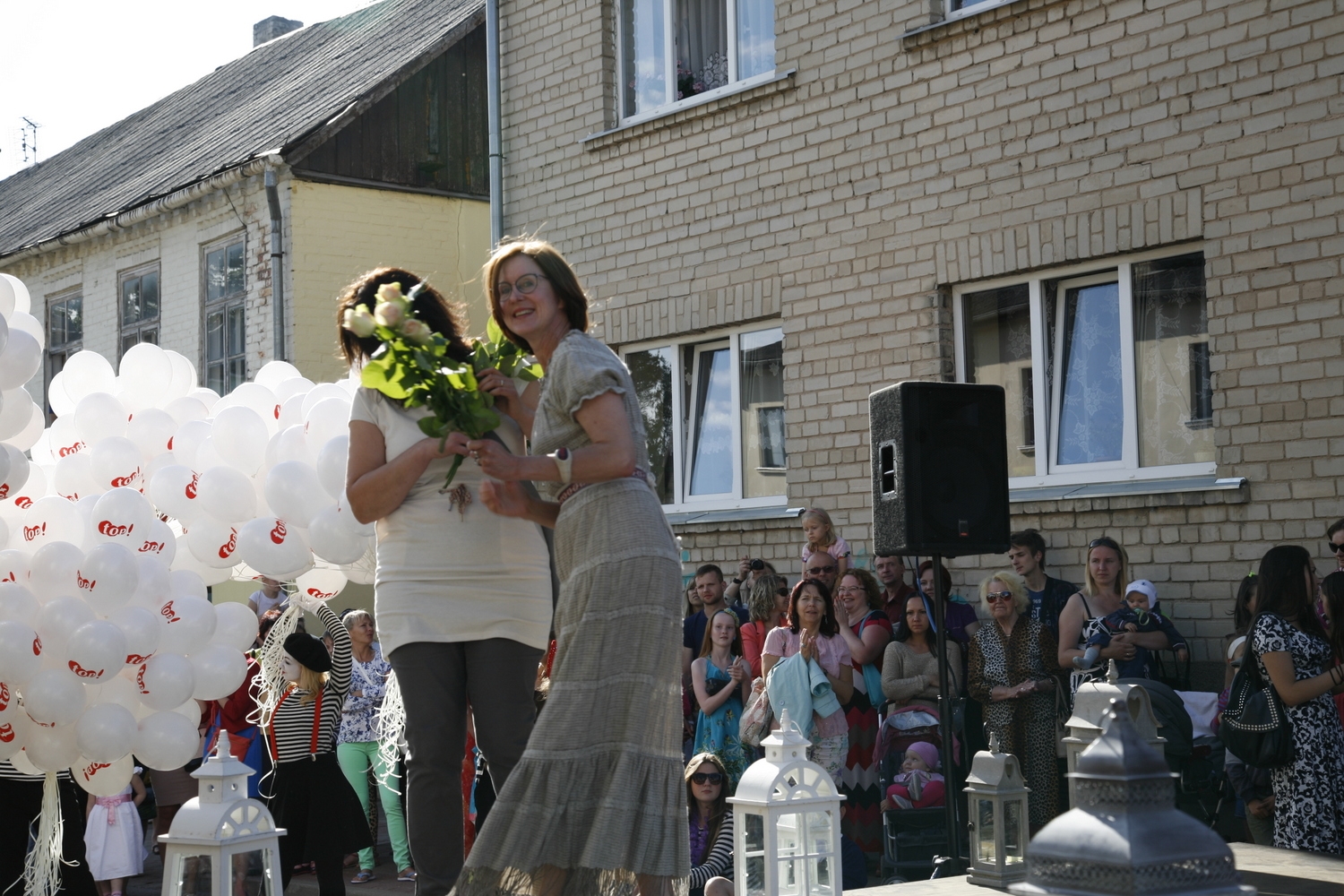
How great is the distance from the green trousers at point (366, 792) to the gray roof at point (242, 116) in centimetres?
808

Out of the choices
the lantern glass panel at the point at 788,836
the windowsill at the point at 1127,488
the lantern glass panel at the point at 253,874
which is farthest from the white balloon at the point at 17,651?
the windowsill at the point at 1127,488

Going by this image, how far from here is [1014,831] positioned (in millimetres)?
5238

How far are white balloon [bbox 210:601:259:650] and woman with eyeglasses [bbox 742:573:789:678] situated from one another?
320 centimetres

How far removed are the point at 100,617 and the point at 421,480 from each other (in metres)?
2.26

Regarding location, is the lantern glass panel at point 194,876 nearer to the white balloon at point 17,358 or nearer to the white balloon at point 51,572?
the white balloon at point 51,572

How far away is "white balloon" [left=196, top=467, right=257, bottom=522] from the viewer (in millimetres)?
5668

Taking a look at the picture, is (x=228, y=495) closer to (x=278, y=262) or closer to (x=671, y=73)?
(x=671, y=73)

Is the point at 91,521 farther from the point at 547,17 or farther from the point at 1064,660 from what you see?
the point at 547,17

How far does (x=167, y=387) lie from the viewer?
6391mm

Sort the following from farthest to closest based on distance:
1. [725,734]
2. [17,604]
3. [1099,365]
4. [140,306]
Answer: [140,306] < [1099,365] < [725,734] < [17,604]

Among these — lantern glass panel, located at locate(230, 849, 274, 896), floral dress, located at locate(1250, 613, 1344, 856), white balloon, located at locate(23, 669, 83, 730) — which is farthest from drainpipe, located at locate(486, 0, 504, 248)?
lantern glass panel, located at locate(230, 849, 274, 896)

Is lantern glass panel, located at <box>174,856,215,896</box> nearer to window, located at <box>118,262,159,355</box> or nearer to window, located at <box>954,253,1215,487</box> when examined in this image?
window, located at <box>954,253,1215,487</box>

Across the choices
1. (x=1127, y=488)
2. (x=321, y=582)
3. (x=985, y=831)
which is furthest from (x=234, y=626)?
(x=1127, y=488)

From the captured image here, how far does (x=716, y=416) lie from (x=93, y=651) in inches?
244
